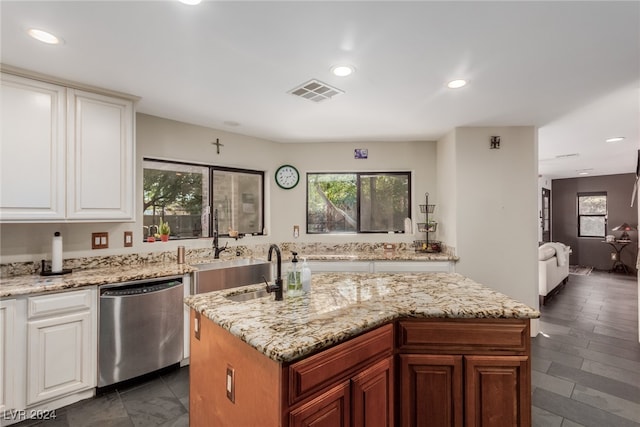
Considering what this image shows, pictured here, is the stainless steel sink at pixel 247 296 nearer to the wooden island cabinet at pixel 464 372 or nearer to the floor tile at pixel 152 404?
the wooden island cabinet at pixel 464 372

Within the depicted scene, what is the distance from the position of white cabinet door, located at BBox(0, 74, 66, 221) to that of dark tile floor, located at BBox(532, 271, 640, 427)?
3843 mm

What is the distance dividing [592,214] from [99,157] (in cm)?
1051

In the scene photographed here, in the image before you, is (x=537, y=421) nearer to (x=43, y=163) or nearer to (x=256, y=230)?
(x=256, y=230)

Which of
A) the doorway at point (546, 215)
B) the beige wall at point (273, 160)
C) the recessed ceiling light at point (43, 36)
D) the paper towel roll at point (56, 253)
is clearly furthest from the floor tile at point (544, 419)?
the doorway at point (546, 215)

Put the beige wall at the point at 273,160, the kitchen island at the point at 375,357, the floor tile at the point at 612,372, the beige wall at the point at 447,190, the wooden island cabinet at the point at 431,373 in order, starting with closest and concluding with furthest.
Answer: the kitchen island at the point at 375,357
the wooden island cabinet at the point at 431,373
the floor tile at the point at 612,372
the beige wall at the point at 273,160
the beige wall at the point at 447,190

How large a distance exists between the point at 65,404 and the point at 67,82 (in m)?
2.40

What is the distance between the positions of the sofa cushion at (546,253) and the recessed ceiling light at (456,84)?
3741mm

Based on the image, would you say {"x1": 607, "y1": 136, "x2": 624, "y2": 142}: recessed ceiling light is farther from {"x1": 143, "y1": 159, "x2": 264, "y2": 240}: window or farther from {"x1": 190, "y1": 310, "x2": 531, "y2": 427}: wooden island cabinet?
{"x1": 143, "y1": 159, "x2": 264, "y2": 240}: window

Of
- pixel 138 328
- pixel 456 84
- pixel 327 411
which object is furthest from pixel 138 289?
pixel 456 84

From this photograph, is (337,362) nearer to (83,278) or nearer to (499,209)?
(83,278)

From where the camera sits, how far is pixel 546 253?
4.98 m

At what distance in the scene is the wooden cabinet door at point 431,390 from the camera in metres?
1.58

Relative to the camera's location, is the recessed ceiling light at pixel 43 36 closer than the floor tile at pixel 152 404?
Yes

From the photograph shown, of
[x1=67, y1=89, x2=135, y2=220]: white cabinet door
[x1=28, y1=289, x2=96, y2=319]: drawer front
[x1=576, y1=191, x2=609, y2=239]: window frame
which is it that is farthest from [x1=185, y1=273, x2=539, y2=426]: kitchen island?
[x1=576, y1=191, x2=609, y2=239]: window frame
